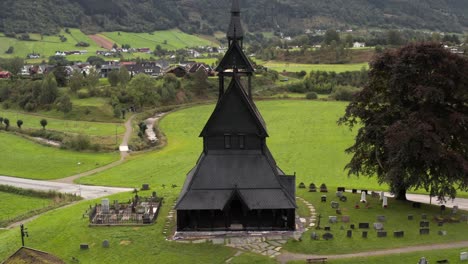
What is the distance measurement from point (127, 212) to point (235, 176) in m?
12.5

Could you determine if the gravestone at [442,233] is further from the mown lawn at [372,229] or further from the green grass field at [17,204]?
the green grass field at [17,204]

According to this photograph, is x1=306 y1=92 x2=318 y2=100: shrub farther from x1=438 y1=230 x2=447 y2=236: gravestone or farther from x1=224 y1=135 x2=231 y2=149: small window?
x1=438 y1=230 x2=447 y2=236: gravestone

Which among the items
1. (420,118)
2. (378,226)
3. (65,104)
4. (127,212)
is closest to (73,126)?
(65,104)

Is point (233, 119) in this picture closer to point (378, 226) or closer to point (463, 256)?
point (378, 226)

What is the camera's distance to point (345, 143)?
94.1 metres

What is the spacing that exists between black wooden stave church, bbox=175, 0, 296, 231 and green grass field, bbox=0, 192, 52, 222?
86.3ft

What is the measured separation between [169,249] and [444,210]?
2719 cm

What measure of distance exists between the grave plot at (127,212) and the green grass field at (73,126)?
5475cm

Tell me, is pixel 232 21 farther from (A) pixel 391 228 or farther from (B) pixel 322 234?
(A) pixel 391 228

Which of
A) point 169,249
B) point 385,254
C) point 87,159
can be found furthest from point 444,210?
point 87,159

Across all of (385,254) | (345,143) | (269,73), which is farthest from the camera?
(269,73)

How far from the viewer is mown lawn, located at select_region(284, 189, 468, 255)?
1571 inches

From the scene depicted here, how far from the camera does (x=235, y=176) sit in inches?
1702

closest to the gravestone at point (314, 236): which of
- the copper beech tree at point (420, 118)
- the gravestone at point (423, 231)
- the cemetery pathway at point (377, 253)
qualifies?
the cemetery pathway at point (377, 253)
